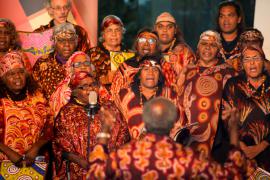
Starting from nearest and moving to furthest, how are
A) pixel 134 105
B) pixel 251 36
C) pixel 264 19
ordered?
pixel 134 105 → pixel 251 36 → pixel 264 19

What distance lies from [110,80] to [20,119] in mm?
1398

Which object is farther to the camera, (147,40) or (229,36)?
(229,36)

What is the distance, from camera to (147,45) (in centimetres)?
723

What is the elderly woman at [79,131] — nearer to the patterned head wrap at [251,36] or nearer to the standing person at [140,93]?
the standing person at [140,93]

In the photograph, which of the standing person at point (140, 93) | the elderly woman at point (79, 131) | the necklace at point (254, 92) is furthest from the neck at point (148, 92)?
the necklace at point (254, 92)

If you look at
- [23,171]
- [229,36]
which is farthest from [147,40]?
[23,171]

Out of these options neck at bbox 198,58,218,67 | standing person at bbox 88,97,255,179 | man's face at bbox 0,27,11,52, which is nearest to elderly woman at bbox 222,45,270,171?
neck at bbox 198,58,218,67

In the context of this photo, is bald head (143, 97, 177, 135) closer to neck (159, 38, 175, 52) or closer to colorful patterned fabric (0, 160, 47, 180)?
colorful patterned fabric (0, 160, 47, 180)

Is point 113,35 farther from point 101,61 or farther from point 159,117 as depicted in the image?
point 159,117

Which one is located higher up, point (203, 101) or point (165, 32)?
point (165, 32)

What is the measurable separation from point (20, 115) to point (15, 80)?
1.10ft

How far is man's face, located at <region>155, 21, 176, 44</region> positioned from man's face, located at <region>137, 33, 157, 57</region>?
42 cm

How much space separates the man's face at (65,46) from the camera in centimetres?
730

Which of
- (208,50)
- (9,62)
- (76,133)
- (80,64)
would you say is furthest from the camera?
(208,50)
